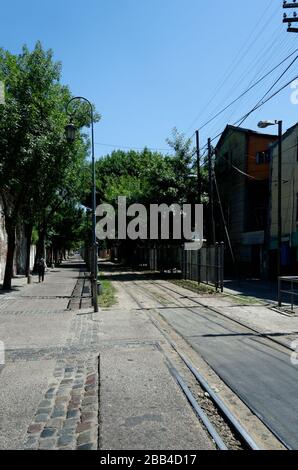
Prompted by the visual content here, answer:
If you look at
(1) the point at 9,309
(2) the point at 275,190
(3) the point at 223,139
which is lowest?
(1) the point at 9,309

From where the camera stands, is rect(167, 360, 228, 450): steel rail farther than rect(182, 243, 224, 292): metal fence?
No

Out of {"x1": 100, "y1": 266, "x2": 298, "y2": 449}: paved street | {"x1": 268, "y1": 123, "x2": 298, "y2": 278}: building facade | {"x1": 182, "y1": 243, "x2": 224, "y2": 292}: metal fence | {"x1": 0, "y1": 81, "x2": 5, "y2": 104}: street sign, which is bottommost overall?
{"x1": 100, "y1": 266, "x2": 298, "y2": 449}: paved street

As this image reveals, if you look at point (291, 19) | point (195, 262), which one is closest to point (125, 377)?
point (291, 19)

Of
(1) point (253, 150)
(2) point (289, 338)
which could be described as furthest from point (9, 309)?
(1) point (253, 150)

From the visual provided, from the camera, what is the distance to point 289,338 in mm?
10023

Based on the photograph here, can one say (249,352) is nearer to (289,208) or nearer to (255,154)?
(289,208)

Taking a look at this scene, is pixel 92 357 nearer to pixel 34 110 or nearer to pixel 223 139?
pixel 34 110

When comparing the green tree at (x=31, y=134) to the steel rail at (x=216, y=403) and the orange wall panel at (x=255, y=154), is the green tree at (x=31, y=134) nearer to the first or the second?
the steel rail at (x=216, y=403)

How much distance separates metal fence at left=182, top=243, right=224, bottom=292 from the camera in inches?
831

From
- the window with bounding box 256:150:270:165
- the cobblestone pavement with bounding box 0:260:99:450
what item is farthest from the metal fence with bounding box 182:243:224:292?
the window with bounding box 256:150:270:165

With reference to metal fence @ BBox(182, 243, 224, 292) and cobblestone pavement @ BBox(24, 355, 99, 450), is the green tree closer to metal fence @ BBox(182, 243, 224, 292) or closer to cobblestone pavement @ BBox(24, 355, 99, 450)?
metal fence @ BBox(182, 243, 224, 292)

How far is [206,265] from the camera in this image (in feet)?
79.2
